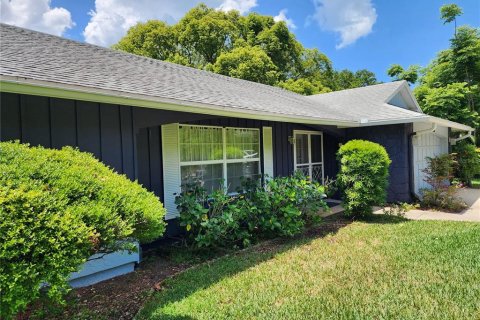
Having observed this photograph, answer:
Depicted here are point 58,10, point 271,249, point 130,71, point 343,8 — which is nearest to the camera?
point 271,249

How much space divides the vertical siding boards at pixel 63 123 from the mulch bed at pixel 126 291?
201 cm

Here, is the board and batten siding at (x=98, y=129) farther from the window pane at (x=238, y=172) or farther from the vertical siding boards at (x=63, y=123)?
the window pane at (x=238, y=172)

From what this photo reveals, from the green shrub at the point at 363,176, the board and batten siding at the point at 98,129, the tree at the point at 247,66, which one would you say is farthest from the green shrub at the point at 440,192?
the tree at the point at 247,66

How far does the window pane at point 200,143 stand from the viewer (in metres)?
6.77

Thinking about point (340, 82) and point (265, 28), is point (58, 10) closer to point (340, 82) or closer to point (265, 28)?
point (265, 28)

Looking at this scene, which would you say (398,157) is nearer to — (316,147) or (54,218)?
(316,147)

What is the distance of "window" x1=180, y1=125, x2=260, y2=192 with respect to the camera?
22.5 ft

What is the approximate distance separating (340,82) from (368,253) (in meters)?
33.5

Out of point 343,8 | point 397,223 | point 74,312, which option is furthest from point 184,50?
point 74,312

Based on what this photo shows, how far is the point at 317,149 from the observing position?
11.2 m

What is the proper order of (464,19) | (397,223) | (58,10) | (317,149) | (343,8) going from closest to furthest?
(397,223)
(58,10)
(317,149)
(343,8)
(464,19)

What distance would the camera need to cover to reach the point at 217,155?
754 centimetres

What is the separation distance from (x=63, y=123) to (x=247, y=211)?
11.1ft

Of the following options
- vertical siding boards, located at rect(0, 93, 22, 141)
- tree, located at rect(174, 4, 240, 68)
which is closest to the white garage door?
vertical siding boards, located at rect(0, 93, 22, 141)
